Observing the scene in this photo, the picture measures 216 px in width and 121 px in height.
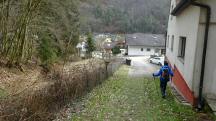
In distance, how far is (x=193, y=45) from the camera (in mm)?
10180

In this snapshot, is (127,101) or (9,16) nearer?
(127,101)

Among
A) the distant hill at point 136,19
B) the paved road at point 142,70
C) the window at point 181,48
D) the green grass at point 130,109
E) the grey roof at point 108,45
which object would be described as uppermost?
the distant hill at point 136,19

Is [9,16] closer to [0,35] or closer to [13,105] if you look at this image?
[0,35]

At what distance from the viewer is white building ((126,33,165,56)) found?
78000 mm

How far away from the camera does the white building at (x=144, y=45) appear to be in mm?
78000

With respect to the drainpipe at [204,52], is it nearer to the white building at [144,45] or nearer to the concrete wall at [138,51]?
the white building at [144,45]

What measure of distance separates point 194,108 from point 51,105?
4.42 metres

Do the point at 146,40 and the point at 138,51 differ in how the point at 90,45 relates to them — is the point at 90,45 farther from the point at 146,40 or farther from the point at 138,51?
the point at 146,40

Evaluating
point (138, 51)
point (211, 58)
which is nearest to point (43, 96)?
point (211, 58)

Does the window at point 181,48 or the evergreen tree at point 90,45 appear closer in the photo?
the window at point 181,48

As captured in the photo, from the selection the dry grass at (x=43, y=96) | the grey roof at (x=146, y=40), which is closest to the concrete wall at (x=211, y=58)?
the dry grass at (x=43, y=96)

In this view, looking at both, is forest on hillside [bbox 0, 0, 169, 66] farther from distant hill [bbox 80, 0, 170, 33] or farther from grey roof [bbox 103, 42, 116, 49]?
grey roof [bbox 103, 42, 116, 49]

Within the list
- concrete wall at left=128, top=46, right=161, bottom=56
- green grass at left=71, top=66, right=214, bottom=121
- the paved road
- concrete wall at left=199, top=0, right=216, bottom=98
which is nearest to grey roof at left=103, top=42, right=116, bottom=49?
concrete wall at left=128, top=46, right=161, bottom=56

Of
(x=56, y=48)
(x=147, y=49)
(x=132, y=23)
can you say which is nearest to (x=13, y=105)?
(x=56, y=48)
